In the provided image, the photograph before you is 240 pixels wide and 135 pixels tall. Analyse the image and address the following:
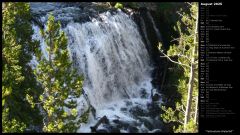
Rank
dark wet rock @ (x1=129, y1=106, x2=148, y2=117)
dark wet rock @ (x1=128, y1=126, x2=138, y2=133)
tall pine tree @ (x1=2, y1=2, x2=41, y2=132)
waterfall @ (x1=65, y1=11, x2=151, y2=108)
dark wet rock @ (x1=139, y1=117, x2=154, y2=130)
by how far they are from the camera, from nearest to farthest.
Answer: tall pine tree @ (x1=2, y1=2, x2=41, y2=132) → dark wet rock @ (x1=128, y1=126, x2=138, y2=133) → dark wet rock @ (x1=139, y1=117, x2=154, y2=130) → dark wet rock @ (x1=129, y1=106, x2=148, y2=117) → waterfall @ (x1=65, y1=11, x2=151, y2=108)

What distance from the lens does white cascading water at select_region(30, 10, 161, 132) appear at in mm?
35906

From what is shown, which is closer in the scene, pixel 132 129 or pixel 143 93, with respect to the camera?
pixel 132 129

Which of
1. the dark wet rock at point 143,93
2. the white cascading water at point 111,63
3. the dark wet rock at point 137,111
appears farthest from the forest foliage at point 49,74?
the dark wet rock at point 143,93

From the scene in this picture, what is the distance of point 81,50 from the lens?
36.5 metres

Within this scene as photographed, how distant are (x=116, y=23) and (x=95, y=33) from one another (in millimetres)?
3768

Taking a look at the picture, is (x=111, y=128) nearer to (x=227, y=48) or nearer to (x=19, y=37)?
(x=19, y=37)

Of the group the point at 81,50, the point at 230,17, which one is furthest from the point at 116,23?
the point at 230,17

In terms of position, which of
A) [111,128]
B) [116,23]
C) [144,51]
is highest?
[116,23]

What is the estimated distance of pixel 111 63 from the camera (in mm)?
39562

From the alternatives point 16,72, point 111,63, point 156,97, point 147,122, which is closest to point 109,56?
point 111,63

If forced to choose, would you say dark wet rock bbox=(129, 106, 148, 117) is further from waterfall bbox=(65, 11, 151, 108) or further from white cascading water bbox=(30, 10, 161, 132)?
waterfall bbox=(65, 11, 151, 108)

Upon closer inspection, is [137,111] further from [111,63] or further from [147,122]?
[111,63]

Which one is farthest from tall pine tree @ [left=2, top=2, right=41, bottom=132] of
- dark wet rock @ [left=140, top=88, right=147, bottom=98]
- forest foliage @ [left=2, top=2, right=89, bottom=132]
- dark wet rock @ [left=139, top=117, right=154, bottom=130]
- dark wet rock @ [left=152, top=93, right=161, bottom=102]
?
dark wet rock @ [left=140, top=88, right=147, bottom=98]

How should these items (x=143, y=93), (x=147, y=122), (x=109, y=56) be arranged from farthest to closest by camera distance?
1. (x=143, y=93)
2. (x=109, y=56)
3. (x=147, y=122)
